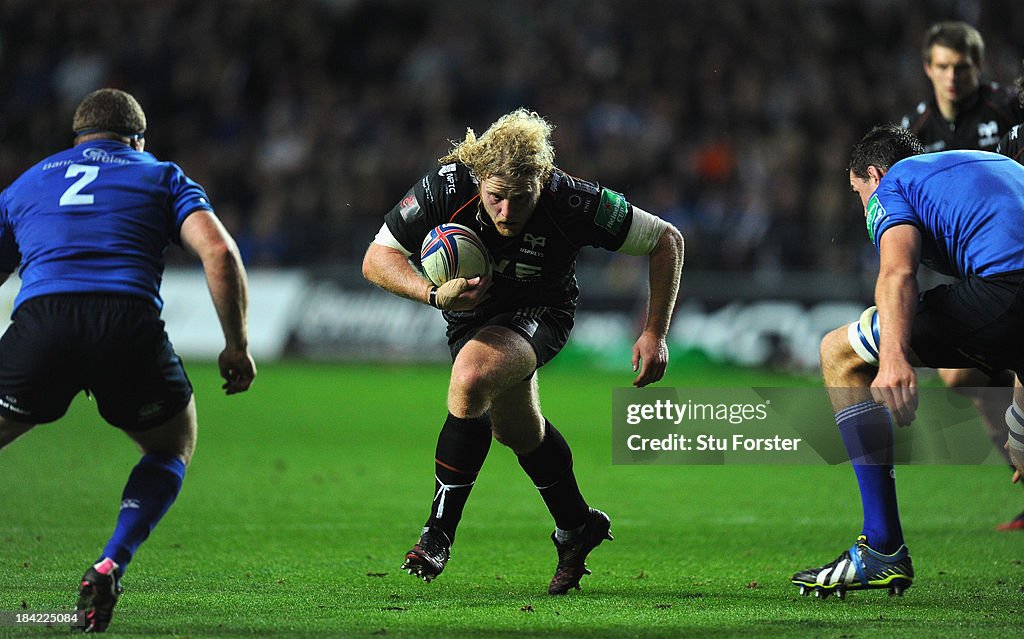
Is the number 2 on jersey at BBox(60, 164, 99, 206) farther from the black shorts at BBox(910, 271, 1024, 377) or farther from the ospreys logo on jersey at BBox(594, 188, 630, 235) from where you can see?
the black shorts at BBox(910, 271, 1024, 377)

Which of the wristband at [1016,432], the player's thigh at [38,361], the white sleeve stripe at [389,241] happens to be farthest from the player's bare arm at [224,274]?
the wristband at [1016,432]

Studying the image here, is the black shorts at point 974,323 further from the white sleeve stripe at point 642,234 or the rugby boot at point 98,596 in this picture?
the rugby boot at point 98,596

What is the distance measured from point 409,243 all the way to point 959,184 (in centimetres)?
231

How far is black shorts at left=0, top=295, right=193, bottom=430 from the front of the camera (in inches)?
182

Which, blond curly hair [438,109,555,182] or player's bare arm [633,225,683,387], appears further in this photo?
player's bare arm [633,225,683,387]

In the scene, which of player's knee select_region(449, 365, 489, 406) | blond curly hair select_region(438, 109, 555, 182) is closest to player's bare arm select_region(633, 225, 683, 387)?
blond curly hair select_region(438, 109, 555, 182)

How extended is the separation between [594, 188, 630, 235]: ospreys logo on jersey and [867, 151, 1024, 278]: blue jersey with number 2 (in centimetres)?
106

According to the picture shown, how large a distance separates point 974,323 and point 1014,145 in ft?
5.25

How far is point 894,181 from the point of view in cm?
518

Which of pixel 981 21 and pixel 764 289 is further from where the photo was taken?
pixel 981 21

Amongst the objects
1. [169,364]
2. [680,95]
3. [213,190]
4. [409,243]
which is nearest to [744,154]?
[680,95]

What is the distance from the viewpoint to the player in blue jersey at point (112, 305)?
4641mm

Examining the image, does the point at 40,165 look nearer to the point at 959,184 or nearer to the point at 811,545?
the point at 959,184

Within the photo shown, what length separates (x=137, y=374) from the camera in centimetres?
472
